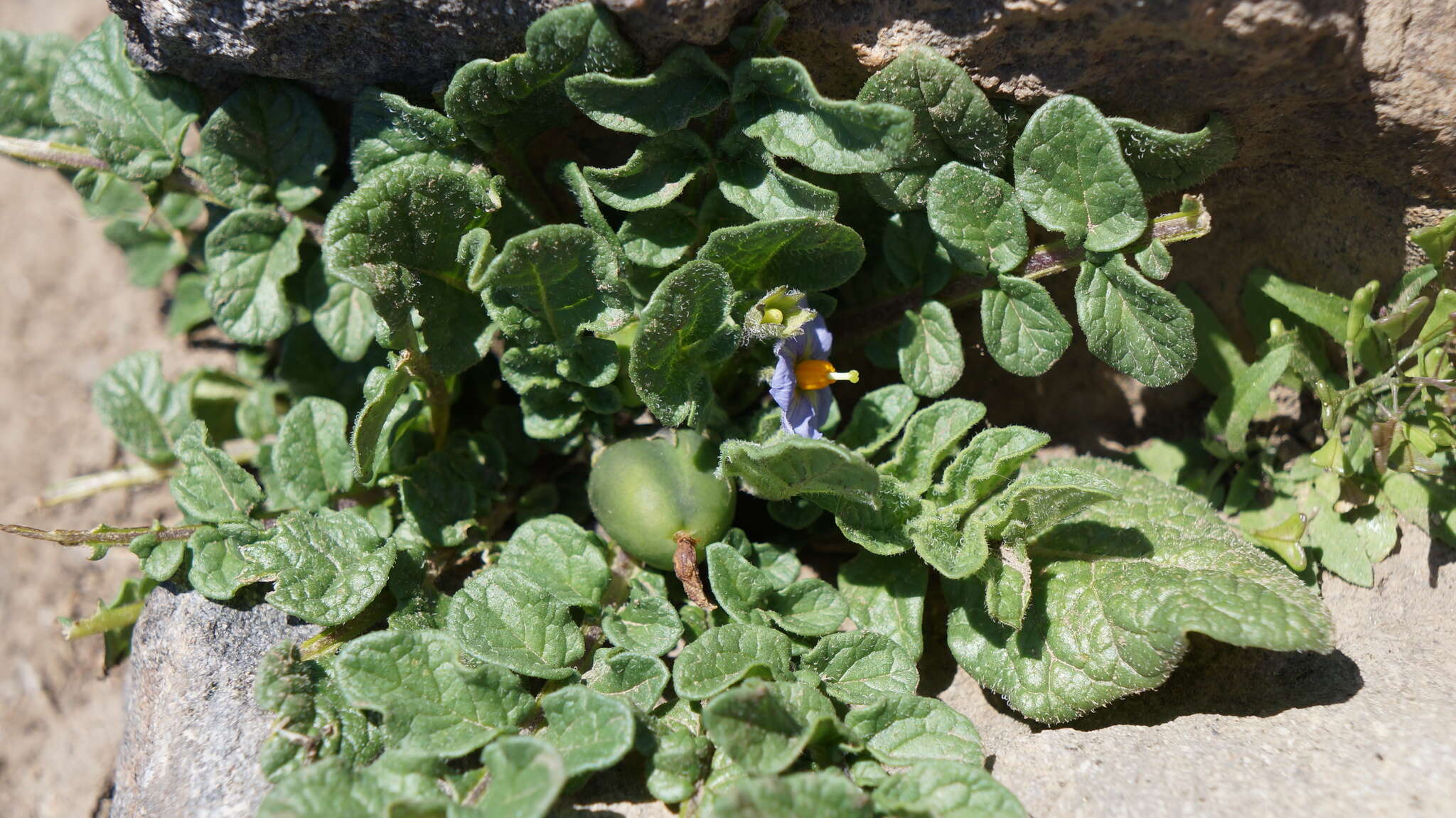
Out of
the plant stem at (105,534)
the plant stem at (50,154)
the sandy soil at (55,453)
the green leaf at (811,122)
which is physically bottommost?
the sandy soil at (55,453)

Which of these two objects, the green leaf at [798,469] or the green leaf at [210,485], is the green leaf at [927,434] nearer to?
the green leaf at [798,469]

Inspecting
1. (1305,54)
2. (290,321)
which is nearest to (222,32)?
(290,321)

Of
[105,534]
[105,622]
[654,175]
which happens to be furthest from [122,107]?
[654,175]

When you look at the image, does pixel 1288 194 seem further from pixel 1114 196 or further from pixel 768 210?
pixel 768 210

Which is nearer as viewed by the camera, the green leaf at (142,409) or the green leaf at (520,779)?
the green leaf at (520,779)

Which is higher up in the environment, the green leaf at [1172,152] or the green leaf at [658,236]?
the green leaf at [1172,152]

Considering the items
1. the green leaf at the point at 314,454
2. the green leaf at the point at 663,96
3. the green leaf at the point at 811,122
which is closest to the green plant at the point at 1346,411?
the green leaf at the point at 811,122
